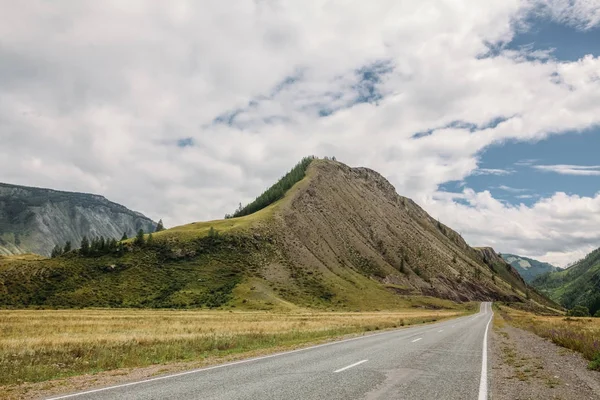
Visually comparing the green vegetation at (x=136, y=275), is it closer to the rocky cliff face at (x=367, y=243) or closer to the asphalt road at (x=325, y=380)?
the rocky cliff face at (x=367, y=243)

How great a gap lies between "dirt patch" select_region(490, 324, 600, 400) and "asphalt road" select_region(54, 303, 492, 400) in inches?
21.8

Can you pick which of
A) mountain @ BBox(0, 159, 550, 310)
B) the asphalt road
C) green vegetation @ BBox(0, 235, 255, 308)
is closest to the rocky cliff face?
mountain @ BBox(0, 159, 550, 310)

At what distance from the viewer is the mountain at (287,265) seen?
91.6m

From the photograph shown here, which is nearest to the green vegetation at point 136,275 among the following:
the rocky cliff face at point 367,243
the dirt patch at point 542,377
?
the rocky cliff face at point 367,243

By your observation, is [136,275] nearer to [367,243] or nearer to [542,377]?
[367,243]

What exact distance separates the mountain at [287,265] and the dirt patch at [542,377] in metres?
74.1

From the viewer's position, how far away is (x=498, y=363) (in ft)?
51.0

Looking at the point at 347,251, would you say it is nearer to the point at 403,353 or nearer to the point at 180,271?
the point at 180,271

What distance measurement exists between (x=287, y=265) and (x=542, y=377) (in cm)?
11039

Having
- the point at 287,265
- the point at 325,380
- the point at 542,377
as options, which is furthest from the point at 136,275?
the point at 542,377

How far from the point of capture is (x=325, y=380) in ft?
36.0

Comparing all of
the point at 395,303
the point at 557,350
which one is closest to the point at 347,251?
the point at 395,303

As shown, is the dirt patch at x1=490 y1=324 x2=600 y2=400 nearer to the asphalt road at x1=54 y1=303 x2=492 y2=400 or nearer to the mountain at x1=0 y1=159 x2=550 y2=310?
the asphalt road at x1=54 y1=303 x2=492 y2=400

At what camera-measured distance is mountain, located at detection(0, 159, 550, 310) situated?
9162 cm
